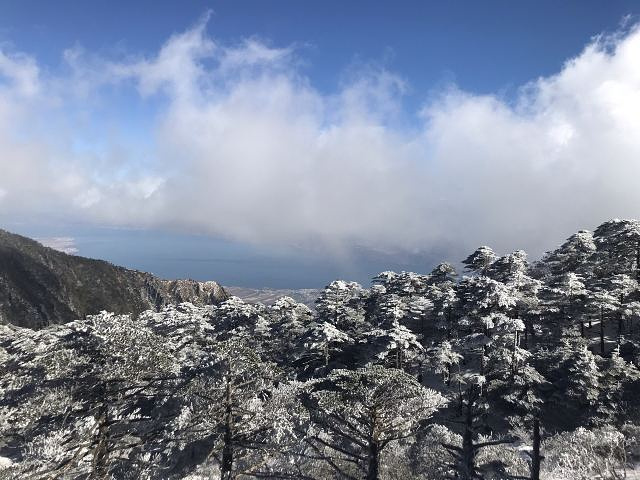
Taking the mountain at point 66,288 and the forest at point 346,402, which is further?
the mountain at point 66,288

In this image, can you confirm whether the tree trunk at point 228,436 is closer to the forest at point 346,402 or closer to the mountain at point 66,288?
the forest at point 346,402

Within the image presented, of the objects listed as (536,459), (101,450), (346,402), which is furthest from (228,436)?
(536,459)

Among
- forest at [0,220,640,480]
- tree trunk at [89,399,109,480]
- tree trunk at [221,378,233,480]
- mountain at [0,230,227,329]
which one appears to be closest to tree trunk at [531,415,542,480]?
forest at [0,220,640,480]

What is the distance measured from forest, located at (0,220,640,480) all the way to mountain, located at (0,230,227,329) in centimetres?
12214

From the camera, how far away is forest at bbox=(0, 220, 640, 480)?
53.0 ft

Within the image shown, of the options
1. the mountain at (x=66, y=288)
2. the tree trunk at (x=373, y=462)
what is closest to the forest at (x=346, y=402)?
the tree trunk at (x=373, y=462)

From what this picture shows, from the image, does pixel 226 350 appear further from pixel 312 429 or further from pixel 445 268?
pixel 445 268

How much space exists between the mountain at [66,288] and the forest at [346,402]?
12214 centimetres

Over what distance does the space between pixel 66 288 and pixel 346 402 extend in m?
172

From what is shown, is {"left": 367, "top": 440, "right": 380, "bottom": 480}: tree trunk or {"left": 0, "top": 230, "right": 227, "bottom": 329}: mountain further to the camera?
{"left": 0, "top": 230, "right": 227, "bottom": 329}: mountain

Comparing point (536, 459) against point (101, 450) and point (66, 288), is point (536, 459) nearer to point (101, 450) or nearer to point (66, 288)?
point (101, 450)

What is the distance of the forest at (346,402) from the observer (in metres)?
16.2

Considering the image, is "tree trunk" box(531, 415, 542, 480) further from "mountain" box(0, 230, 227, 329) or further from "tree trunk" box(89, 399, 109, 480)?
"mountain" box(0, 230, 227, 329)

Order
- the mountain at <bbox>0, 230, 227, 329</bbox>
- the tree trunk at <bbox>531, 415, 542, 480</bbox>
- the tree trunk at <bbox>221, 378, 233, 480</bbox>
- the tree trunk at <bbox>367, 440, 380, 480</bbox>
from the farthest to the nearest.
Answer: the mountain at <bbox>0, 230, 227, 329</bbox> < the tree trunk at <bbox>531, 415, 542, 480</bbox> < the tree trunk at <bbox>367, 440, 380, 480</bbox> < the tree trunk at <bbox>221, 378, 233, 480</bbox>
